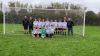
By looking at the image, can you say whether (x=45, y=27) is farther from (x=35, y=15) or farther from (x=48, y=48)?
(x=48, y=48)

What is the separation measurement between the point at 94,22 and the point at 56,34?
34.4m

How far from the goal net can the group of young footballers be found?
1.00m

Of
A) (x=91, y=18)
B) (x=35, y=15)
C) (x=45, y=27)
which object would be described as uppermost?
(x=35, y=15)

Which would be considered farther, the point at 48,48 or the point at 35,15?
the point at 35,15

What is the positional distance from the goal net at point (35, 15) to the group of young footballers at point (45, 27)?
3.27 ft

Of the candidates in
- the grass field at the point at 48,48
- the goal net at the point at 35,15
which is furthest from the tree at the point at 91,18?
the grass field at the point at 48,48

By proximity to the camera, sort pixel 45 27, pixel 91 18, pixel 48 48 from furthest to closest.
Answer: pixel 91 18
pixel 45 27
pixel 48 48

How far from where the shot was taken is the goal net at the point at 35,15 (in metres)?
30.4

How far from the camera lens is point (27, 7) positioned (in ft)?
102

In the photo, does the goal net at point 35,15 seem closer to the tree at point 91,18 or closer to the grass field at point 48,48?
the grass field at point 48,48

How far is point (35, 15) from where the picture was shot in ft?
99.8

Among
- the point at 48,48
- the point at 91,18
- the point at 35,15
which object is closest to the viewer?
the point at 48,48

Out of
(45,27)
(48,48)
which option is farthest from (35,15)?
(48,48)

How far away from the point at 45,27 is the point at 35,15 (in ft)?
11.9
